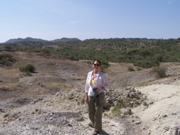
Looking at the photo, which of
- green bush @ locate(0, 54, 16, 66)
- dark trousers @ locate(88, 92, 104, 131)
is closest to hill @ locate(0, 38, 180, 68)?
green bush @ locate(0, 54, 16, 66)

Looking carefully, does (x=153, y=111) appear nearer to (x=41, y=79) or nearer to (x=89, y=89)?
(x=89, y=89)

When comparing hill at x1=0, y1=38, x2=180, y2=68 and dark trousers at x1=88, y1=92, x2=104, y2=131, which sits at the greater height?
hill at x1=0, y1=38, x2=180, y2=68

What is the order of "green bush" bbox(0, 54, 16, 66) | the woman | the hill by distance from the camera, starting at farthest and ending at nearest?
1. the hill
2. "green bush" bbox(0, 54, 16, 66)
3. the woman

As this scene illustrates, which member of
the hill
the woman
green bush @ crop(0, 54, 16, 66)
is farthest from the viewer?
the hill

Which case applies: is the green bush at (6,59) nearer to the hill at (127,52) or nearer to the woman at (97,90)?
the hill at (127,52)

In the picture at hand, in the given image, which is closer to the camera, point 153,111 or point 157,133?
point 157,133

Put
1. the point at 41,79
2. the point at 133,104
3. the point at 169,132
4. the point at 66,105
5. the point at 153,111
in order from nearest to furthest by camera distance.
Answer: the point at 169,132 → the point at 153,111 → the point at 133,104 → the point at 66,105 → the point at 41,79

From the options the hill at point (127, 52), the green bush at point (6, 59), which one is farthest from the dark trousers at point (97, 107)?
the green bush at point (6, 59)

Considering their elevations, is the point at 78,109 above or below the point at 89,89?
below

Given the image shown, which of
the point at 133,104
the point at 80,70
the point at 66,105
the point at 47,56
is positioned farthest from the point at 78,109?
the point at 47,56

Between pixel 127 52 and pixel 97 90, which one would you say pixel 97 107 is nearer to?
pixel 97 90

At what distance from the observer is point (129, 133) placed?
576 cm

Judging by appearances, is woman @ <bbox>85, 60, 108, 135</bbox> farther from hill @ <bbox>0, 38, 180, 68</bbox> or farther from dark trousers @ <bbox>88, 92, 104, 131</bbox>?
hill @ <bbox>0, 38, 180, 68</bbox>

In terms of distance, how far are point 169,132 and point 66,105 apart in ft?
16.7
